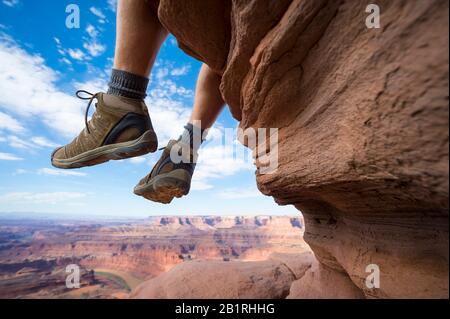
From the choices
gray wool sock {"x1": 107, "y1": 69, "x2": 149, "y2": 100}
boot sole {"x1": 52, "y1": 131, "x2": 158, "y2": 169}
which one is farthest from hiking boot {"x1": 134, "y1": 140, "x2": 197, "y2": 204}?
gray wool sock {"x1": 107, "y1": 69, "x2": 149, "y2": 100}

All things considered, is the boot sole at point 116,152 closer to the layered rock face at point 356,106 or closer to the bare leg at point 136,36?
the bare leg at point 136,36

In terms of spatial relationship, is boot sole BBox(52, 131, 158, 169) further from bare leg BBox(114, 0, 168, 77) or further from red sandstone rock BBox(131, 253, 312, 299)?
red sandstone rock BBox(131, 253, 312, 299)

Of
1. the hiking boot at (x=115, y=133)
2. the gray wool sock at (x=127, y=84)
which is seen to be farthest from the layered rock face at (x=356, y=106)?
the hiking boot at (x=115, y=133)

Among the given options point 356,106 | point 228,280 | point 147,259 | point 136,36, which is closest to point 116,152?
point 136,36

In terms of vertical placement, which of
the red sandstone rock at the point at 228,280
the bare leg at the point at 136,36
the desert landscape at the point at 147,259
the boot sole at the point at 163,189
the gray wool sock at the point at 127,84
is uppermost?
the bare leg at the point at 136,36

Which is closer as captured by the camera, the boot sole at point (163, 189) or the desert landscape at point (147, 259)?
the boot sole at point (163, 189)

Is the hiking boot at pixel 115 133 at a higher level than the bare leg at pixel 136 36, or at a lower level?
lower
